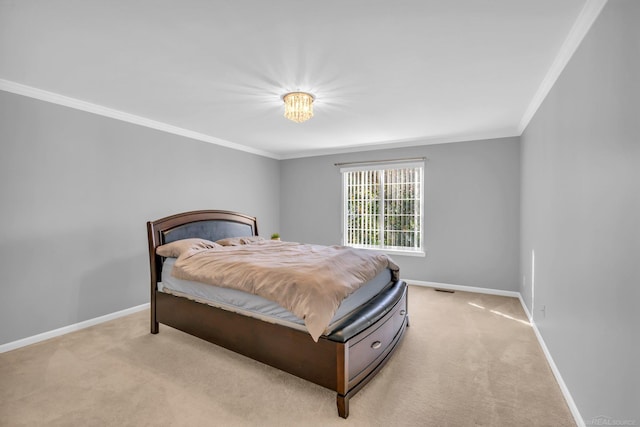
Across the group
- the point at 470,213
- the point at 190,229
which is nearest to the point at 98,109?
the point at 190,229

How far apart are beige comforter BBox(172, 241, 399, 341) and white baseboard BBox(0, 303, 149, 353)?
1.29m

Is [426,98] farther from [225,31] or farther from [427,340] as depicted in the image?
[427,340]

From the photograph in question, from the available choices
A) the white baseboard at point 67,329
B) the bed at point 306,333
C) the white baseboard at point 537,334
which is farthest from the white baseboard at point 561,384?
the white baseboard at point 67,329

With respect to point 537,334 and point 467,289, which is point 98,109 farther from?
point 467,289

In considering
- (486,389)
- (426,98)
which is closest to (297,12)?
(426,98)

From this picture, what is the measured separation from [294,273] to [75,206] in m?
2.68

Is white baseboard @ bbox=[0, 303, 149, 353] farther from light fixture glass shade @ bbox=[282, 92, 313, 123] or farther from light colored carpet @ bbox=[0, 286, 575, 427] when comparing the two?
light fixture glass shade @ bbox=[282, 92, 313, 123]

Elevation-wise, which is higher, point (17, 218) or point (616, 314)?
point (17, 218)

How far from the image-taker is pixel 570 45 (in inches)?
77.1

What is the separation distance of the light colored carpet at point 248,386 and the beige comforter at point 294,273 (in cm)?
63

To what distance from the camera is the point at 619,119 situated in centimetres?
138

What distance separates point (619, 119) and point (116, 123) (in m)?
4.44

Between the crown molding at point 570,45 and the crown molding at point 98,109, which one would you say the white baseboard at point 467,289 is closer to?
the crown molding at point 570,45

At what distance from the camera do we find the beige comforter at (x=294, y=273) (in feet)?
6.53
